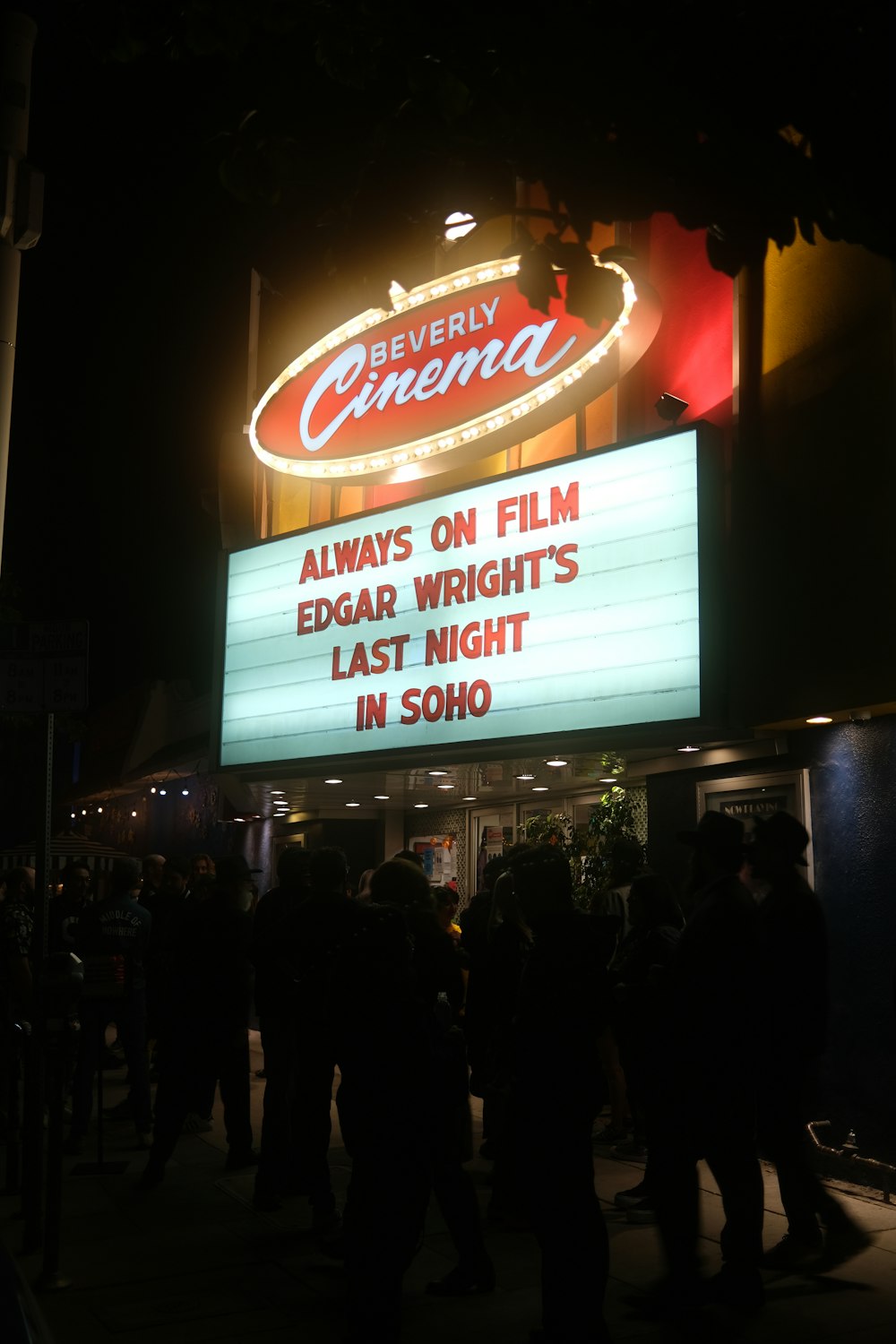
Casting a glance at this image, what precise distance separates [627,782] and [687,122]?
7198 mm

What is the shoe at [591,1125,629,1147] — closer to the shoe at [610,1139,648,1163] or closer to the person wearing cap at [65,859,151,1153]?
the shoe at [610,1139,648,1163]

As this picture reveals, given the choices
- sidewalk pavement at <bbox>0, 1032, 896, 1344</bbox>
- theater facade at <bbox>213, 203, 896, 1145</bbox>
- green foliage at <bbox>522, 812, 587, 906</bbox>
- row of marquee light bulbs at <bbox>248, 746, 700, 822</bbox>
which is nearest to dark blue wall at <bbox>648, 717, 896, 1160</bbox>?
theater facade at <bbox>213, 203, 896, 1145</bbox>

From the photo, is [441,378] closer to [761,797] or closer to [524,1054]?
[761,797]

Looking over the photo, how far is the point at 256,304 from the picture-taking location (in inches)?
532

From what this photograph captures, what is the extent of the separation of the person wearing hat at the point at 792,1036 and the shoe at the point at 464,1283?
4.28 feet

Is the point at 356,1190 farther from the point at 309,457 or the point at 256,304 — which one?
the point at 256,304

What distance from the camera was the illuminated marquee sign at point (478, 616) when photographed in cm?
795

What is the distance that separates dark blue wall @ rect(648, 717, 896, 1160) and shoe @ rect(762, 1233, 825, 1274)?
57.7 inches

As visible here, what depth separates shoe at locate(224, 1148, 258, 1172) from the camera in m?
7.60

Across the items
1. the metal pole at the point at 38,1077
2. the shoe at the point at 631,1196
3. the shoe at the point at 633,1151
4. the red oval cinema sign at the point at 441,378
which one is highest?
the red oval cinema sign at the point at 441,378

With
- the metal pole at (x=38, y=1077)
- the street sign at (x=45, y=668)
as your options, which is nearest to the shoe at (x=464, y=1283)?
the metal pole at (x=38, y=1077)

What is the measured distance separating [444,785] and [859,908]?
15.5 feet

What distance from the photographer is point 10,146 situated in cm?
747

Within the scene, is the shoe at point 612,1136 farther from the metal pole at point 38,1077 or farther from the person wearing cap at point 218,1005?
the metal pole at point 38,1077
